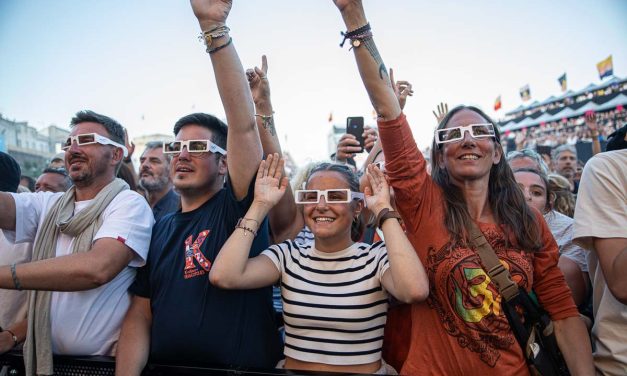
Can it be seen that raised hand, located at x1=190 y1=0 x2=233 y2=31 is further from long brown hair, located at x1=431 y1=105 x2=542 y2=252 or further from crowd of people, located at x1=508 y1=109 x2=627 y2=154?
crowd of people, located at x1=508 y1=109 x2=627 y2=154

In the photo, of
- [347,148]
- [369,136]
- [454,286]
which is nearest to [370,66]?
[454,286]

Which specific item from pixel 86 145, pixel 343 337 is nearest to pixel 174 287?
pixel 343 337

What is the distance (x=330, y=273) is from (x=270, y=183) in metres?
0.61

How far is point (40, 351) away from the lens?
1964 millimetres

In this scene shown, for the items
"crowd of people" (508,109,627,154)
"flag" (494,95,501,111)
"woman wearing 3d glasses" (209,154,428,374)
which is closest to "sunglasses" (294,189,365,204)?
"woman wearing 3d glasses" (209,154,428,374)

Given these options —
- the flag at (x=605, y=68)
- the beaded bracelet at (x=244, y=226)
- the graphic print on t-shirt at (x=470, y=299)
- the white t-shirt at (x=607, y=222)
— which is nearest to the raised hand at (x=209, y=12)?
the beaded bracelet at (x=244, y=226)

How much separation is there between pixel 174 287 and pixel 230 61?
126 centimetres

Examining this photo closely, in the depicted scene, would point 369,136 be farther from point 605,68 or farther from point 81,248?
point 605,68

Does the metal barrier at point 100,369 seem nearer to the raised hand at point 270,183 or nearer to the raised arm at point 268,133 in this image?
the raised hand at point 270,183

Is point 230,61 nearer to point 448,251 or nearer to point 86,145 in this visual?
point 86,145

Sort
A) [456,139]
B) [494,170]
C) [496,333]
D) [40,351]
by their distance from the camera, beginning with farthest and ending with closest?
1. [494,170]
2. [456,139]
3. [40,351]
4. [496,333]

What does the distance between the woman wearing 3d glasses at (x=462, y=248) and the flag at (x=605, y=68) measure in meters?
28.3

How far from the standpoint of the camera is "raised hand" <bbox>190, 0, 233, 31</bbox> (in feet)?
6.50

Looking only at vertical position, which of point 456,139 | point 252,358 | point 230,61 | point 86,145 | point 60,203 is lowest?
point 252,358
